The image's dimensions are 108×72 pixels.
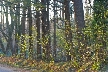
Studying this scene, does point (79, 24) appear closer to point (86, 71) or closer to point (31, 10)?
point (86, 71)

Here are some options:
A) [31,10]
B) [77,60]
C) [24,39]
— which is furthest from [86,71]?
[31,10]

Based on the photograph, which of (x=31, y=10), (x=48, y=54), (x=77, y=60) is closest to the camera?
(x=77, y=60)

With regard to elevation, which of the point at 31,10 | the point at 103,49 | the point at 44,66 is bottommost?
the point at 44,66

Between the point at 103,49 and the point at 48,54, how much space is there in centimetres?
518

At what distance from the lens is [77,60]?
13266 millimetres

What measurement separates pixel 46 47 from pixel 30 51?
210cm

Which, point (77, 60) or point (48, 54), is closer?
point (77, 60)

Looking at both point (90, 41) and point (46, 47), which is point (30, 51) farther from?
point (90, 41)

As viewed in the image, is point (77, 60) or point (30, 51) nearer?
point (77, 60)

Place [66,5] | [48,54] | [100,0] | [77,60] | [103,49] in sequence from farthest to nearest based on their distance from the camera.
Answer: [66,5] < [48,54] < [100,0] < [77,60] < [103,49]

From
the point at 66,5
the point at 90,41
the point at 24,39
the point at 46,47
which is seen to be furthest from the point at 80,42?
the point at 66,5

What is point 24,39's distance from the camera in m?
18.0

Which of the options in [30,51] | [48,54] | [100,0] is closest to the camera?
[100,0]

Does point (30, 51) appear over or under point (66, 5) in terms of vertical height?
under
